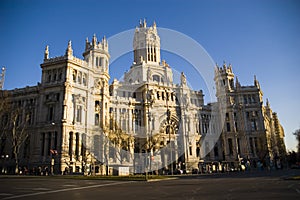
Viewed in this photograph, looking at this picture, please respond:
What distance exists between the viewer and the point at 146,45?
275ft

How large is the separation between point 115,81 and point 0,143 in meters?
33.6

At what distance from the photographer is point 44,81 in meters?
55.7

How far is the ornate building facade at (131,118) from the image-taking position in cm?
5088

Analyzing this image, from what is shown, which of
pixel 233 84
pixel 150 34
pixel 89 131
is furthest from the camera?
pixel 150 34

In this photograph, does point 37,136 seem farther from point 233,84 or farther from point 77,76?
point 233,84

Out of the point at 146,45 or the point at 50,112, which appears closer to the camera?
the point at 50,112

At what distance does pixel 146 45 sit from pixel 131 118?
101ft

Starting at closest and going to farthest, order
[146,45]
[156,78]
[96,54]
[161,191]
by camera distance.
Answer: [161,191] < [96,54] < [156,78] < [146,45]

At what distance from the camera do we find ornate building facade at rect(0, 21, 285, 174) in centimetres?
5088

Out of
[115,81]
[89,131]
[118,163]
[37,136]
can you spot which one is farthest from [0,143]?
[115,81]

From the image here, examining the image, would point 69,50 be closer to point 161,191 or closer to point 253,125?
point 161,191

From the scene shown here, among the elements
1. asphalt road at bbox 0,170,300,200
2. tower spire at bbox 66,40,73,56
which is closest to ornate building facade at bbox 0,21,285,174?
tower spire at bbox 66,40,73,56

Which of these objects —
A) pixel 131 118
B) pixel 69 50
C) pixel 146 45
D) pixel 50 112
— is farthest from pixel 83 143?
pixel 146 45

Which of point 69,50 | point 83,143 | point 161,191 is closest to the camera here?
point 161,191
